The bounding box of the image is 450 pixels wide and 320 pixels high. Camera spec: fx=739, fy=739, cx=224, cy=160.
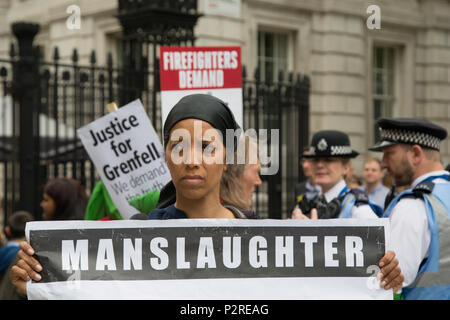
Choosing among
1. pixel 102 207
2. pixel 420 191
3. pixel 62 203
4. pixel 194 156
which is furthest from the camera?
pixel 62 203

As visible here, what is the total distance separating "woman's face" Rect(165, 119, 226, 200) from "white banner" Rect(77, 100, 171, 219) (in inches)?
95.4

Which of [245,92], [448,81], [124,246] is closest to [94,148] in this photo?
[124,246]

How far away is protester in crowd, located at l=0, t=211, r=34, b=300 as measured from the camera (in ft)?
15.6

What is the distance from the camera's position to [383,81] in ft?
58.7

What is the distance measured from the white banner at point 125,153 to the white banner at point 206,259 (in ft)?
7.76

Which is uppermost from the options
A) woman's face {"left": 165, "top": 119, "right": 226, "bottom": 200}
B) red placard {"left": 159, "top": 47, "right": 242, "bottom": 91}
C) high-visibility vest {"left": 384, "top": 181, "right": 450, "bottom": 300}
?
red placard {"left": 159, "top": 47, "right": 242, "bottom": 91}

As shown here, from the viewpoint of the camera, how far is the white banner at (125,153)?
4.79 m

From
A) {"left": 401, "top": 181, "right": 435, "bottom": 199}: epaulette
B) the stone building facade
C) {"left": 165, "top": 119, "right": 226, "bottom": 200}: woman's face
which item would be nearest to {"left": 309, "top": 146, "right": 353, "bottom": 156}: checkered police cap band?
{"left": 401, "top": 181, "right": 435, "bottom": 199}: epaulette

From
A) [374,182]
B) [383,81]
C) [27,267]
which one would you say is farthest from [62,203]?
[383,81]

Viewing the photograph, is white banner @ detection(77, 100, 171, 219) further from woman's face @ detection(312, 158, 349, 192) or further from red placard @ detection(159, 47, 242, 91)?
woman's face @ detection(312, 158, 349, 192)

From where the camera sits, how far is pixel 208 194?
8.00 ft

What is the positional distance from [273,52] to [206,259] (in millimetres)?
14018

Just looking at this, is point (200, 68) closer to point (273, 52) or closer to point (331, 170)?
point (331, 170)
